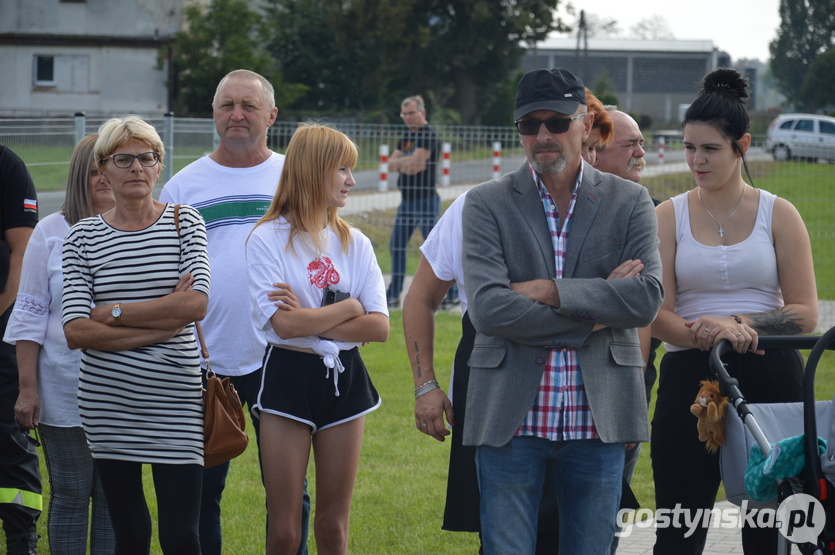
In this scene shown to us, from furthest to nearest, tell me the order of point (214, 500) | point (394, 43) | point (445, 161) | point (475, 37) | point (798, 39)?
point (798, 39) < point (475, 37) < point (394, 43) < point (445, 161) < point (214, 500)

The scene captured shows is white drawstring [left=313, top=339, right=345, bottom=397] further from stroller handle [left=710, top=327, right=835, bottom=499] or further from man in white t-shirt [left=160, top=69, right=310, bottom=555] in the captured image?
stroller handle [left=710, top=327, right=835, bottom=499]

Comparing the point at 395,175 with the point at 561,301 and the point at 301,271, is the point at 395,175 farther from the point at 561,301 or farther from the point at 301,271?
the point at 561,301

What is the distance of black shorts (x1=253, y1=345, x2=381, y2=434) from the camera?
347 centimetres

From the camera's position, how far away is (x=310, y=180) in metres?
3.63

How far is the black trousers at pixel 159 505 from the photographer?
3414mm

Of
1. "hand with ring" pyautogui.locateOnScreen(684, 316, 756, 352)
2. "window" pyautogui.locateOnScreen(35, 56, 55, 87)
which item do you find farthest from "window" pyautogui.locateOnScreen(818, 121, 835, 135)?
"window" pyautogui.locateOnScreen(35, 56, 55, 87)

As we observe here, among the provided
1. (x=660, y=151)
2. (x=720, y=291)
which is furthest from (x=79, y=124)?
(x=720, y=291)

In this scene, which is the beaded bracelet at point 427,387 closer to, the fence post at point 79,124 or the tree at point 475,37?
the fence post at point 79,124

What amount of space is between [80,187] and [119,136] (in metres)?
0.57

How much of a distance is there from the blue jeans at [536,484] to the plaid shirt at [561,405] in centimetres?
4

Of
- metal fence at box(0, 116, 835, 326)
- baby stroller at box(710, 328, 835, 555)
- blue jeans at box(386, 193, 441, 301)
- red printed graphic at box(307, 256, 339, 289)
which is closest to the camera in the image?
baby stroller at box(710, 328, 835, 555)

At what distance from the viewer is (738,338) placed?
331cm

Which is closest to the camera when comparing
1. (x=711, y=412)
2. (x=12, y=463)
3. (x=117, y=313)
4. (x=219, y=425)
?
(x=711, y=412)

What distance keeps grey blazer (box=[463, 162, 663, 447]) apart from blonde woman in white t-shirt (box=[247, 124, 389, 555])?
2.32 ft
